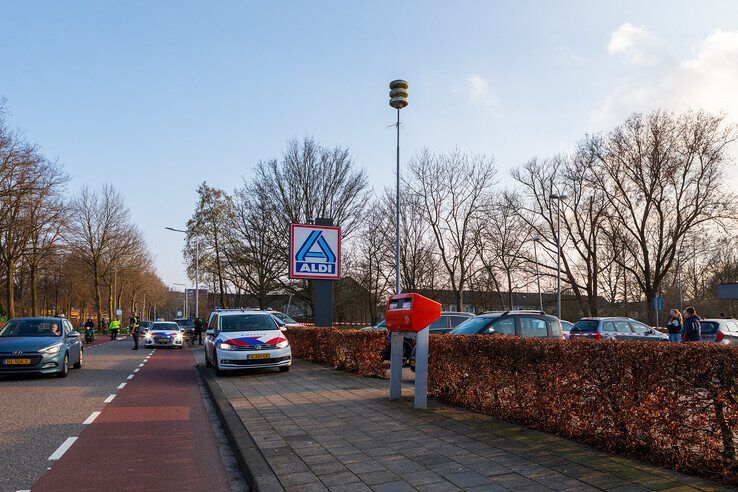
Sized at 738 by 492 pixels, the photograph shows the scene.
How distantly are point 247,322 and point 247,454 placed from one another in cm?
1050

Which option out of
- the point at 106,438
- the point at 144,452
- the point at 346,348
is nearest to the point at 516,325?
the point at 346,348

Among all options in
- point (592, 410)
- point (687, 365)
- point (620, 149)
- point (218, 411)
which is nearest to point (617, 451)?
point (592, 410)

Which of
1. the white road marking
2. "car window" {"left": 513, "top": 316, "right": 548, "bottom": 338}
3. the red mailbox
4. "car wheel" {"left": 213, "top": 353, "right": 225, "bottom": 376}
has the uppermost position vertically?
the red mailbox

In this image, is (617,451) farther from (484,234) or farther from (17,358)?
(484,234)

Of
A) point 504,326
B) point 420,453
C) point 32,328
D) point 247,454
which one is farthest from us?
point 32,328

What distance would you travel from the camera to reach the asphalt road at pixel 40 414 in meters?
6.01

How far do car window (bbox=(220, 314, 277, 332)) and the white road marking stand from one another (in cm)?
854

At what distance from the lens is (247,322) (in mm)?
16312

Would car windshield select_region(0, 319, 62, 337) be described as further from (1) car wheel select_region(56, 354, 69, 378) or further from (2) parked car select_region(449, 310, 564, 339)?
(2) parked car select_region(449, 310, 564, 339)

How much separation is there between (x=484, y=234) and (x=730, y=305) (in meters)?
27.7

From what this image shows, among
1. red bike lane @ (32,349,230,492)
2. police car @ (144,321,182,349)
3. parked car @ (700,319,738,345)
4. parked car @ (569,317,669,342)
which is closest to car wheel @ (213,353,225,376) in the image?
red bike lane @ (32,349,230,492)

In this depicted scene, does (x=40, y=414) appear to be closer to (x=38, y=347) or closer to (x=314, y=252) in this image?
(x=38, y=347)

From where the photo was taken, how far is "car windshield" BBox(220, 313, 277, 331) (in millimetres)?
16000

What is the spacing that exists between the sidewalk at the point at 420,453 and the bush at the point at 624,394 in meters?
0.21
